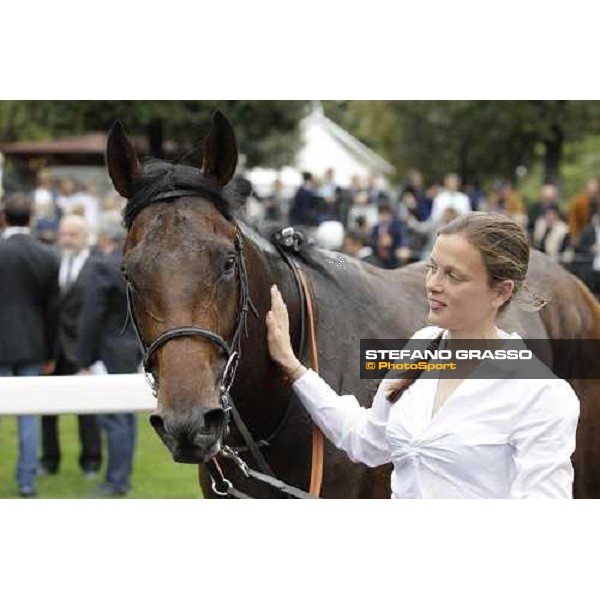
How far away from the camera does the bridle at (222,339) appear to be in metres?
3.14

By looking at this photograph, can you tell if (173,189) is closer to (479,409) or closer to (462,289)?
(462,289)

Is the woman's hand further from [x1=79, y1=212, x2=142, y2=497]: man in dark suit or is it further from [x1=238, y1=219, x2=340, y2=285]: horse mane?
[x1=79, y1=212, x2=142, y2=497]: man in dark suit

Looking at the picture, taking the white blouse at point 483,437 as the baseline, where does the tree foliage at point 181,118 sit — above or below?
above

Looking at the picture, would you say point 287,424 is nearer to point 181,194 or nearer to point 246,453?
point 246,453

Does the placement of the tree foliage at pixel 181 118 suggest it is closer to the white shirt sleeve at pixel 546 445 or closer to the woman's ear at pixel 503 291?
the woman's ear at pixel 503 291

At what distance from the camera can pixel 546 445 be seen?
9.03ft

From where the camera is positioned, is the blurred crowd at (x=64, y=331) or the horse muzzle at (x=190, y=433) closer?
the horse muzzle at (x=190, y=433)

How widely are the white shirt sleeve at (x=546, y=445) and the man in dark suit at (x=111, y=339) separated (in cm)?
531

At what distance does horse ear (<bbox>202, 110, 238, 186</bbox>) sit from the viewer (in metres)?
3.42

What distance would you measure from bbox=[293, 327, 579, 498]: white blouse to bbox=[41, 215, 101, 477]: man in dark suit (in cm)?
565

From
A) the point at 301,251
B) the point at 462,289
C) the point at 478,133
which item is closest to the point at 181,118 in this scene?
the point at 301,251

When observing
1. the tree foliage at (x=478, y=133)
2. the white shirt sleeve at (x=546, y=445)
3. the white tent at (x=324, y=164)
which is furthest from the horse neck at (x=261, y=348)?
the tree foliage at (x=478, y=133)

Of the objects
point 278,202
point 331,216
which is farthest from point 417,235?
point 331,216

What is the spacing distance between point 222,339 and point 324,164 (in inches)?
482
